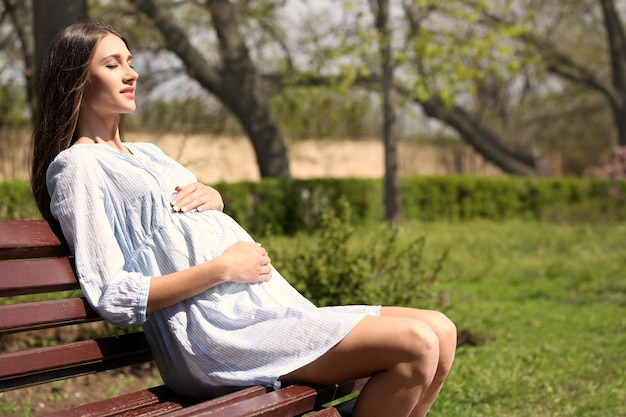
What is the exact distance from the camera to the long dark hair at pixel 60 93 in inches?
99.3

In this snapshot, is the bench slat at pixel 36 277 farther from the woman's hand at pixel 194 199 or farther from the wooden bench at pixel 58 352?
the woman's hand at pixel 194 199

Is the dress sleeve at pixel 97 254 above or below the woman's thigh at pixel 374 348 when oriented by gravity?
above

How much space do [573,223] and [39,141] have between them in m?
14.3

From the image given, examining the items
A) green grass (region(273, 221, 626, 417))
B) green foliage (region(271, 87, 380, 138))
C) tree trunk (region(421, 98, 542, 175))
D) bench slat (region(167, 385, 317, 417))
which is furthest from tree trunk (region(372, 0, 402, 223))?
bench slat (region(167, 385, 317, 417))

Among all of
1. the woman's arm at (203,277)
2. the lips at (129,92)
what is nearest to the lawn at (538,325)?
the woman's arm at (203,277)

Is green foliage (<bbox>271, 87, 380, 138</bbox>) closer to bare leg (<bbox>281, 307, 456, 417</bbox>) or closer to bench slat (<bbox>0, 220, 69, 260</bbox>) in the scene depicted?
bench slat (<bbox>0, 220, 69, 260</bbox>)

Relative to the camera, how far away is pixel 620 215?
16062 millimetres

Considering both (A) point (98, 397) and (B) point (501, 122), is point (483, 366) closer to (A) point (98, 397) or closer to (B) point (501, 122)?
(A) point (98, 397)

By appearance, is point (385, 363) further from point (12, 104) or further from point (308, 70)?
point (12, 104)

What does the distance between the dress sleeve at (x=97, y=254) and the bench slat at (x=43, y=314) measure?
0.26 feet

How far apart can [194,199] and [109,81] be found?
42 centimetres

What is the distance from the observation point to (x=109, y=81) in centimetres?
254

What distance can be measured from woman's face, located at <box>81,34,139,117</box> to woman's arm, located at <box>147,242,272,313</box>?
1.83 ft

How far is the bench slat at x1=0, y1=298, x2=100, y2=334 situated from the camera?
2.28 m
